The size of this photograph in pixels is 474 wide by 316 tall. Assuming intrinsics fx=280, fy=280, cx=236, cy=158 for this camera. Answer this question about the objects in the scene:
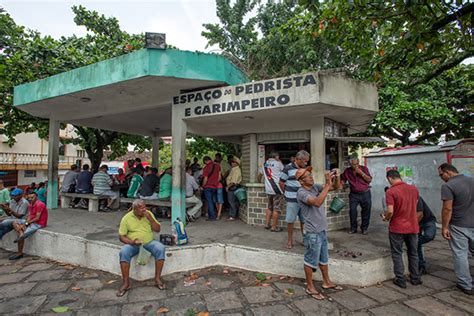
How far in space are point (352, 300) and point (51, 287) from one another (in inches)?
172

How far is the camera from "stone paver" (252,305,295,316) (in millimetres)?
3391

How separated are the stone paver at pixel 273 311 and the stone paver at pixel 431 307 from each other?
1.57 metres

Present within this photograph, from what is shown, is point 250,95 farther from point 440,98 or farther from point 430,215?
point 440,98

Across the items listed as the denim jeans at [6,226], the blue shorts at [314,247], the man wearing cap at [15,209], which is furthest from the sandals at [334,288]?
the denim jeans at [6,226]

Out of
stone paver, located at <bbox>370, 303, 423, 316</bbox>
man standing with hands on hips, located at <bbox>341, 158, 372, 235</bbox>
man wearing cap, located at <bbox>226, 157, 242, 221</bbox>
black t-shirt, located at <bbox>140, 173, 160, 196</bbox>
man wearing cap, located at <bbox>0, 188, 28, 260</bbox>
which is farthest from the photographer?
black t-shirt, located at <bbox>140, 173, 160, 196</bbox>

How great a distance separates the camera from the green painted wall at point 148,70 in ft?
16.4

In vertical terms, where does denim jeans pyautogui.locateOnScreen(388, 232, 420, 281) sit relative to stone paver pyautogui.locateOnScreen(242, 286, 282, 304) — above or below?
above

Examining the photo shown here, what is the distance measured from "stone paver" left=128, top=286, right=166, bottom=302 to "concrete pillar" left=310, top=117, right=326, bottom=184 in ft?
12.8

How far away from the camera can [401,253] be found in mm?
4094

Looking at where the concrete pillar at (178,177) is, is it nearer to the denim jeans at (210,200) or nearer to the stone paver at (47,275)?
the denim jeans at (210,200)

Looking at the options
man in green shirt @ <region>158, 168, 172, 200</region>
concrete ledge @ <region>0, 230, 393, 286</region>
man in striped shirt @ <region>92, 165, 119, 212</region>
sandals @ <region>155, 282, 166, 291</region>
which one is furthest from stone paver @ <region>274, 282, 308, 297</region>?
man in striped shirt @ <region>92, 165, 119, 212</region>

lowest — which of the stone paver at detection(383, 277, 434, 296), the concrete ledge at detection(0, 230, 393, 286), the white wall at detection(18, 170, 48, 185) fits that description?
the stone paver at detection(383, 277, 434, 296)

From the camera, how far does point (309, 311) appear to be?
344cm

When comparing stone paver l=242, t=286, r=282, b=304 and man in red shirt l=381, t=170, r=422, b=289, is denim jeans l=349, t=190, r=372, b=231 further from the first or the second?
stone paver l=242, t=286, r=282, b=304
